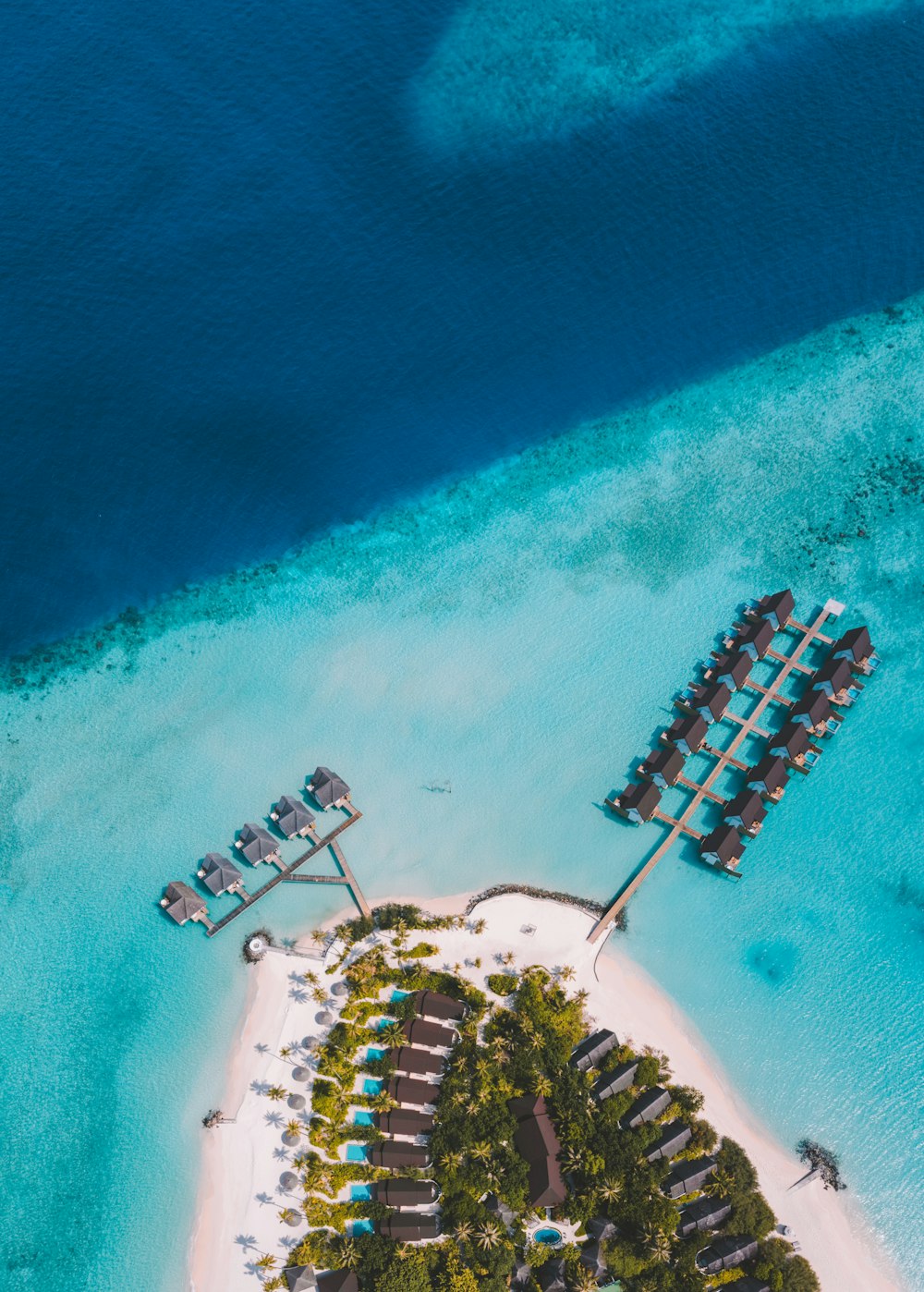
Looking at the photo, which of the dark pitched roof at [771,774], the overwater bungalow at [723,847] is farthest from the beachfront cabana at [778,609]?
the overwater bungalow at [723,847]

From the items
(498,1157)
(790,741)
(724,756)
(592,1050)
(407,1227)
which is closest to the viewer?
(407,1227)

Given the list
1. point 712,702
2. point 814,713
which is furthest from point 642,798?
point 814,713

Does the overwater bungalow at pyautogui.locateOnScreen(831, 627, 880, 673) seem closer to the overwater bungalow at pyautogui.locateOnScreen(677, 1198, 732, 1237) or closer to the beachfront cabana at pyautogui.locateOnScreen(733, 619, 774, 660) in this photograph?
the beachfront cabana at pyautogui.locateOnScreen(733, 619, 774, 660)

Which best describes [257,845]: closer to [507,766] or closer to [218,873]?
[218,873]

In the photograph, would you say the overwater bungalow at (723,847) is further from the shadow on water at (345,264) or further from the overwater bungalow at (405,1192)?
the shadow on water at (345,264)

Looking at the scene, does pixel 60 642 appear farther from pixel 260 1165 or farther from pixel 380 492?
pixel 260 1165

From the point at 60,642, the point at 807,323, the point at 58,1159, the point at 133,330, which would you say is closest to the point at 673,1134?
the point at 58,1159
